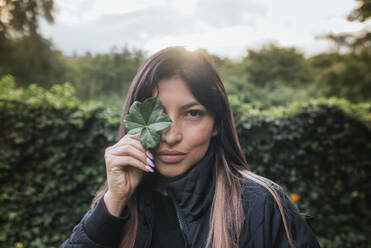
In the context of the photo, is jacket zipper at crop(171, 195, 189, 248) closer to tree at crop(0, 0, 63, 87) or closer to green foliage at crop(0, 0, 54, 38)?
green foliage at crop(0, 0, 54, 38)

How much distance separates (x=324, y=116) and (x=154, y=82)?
10.9 feet

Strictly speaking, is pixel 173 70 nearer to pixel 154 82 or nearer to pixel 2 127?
pixel 154 82

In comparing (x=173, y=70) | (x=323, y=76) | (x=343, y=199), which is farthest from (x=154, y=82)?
(x=323, y=76)

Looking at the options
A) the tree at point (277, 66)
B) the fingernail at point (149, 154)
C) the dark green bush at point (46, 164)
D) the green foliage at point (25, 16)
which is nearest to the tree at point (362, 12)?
the fingernail at point (149, 154)

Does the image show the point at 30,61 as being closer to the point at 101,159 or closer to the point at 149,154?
the point at 101,159

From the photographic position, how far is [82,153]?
373 centimetres

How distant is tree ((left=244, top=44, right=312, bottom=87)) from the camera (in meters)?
25.8

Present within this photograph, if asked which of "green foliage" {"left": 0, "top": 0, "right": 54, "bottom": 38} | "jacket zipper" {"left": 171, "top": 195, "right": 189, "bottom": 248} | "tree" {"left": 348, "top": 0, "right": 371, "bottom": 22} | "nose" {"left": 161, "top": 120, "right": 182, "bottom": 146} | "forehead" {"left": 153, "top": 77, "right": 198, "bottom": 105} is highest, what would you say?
"green foliage" {"left": 0, "top": 0, "right": 54, "bottom": 38}

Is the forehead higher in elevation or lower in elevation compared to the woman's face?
→ higher

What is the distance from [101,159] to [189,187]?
104 inches

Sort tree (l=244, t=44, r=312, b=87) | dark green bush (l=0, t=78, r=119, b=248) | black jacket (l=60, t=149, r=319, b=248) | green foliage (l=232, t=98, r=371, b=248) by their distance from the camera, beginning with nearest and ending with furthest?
1. black jacket (l=60, t=149, r=319, b=248)
2. dark green bush (l=0, t=78, r=119, b=248)
3. green foliage (l=232, t=98, r=371, b=248)
4. tree (l=244, t=44, r=312, b=87)

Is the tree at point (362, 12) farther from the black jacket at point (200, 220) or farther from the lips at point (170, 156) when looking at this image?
the lips at point (170, 156)

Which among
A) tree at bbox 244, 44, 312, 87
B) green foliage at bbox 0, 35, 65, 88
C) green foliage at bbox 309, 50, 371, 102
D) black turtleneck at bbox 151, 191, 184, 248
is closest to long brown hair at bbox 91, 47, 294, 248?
black turtleneck at bbox 151, 191, 184, 248

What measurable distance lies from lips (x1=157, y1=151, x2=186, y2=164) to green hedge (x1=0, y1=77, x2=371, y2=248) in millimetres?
2047
